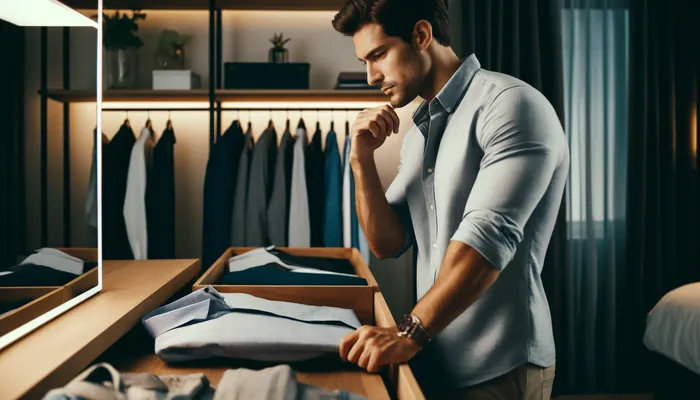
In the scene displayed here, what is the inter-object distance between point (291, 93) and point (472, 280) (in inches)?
93.3

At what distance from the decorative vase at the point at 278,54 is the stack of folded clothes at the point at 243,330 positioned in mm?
2412

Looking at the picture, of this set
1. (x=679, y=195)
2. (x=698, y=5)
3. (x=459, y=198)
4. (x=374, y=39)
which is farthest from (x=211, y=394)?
(x=698, y=5)

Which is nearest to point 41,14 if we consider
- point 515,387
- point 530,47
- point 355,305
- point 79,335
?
point 79,335

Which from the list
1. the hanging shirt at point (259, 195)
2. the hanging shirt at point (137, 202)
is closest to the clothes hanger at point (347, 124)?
the hanging shirt at point (259, 195)

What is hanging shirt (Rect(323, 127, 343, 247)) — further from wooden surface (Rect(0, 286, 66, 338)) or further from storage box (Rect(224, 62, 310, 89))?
wooden surface (Rect(0, 286, 66, 338))

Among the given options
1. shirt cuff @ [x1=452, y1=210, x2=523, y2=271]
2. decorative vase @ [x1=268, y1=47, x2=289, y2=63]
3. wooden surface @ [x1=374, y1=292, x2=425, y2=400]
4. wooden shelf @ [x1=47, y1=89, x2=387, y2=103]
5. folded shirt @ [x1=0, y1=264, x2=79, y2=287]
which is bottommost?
wooden surface @ [x1=374, y1=292, x2=425, y2=400]

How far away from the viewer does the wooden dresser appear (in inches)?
30.0

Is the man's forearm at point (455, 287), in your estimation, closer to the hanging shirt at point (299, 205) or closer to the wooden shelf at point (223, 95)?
the hanging shirt at point (299, 205)

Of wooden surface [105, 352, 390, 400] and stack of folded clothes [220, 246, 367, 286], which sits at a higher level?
stack of folded clothes [220, 246, 367, 286]

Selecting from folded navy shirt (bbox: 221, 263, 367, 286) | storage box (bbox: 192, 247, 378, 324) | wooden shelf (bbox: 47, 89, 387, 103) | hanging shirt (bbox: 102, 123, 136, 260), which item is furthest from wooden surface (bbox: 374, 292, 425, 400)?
hanging shirt (bbox: 102, 123, 136, 260)

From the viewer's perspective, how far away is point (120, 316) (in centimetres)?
104

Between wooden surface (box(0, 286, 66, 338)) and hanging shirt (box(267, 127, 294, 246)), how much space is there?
1.98 meters

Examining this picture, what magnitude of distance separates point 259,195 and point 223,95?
0.59 m

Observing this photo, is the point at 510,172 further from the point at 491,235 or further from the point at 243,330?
the point at 243,330
